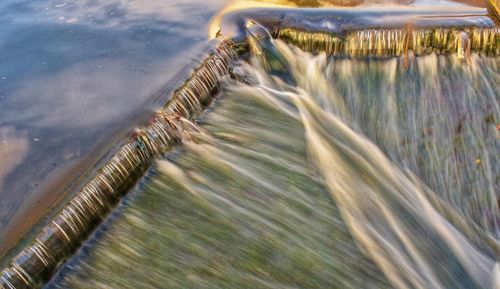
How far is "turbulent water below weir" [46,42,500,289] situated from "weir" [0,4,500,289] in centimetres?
11

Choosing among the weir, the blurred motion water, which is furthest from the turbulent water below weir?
the blurred motion water

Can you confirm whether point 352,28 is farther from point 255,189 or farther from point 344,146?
point 255,189

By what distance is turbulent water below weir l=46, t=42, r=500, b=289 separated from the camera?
3.61 metres

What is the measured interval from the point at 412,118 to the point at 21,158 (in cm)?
343

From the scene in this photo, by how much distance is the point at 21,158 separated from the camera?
4.13 m

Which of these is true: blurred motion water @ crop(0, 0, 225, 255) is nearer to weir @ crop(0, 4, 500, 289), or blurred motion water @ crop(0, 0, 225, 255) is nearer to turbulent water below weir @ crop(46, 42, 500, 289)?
weir @ crop(0, 4, 500, 289)

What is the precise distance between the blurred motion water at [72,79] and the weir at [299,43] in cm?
22

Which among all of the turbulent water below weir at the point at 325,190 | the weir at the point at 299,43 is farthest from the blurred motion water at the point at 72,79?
the turbulent water below weir at the point at 325,190

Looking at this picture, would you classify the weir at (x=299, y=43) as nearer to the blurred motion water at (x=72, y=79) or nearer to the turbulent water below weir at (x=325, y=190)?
the turbulent water below weir at (x=325, y=190)

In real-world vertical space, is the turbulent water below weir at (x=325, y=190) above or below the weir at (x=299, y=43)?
below

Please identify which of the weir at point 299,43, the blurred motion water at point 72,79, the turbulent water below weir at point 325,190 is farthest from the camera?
the weir at point 299,43

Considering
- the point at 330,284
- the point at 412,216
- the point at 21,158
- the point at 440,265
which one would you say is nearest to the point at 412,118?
the point at 412,216

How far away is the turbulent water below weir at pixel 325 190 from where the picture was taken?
11.8 feet

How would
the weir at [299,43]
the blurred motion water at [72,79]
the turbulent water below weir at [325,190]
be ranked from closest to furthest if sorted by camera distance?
the turbulent water below weir at [325,190] < the blurred motion water at [72,79] < the weir at [299,43]
